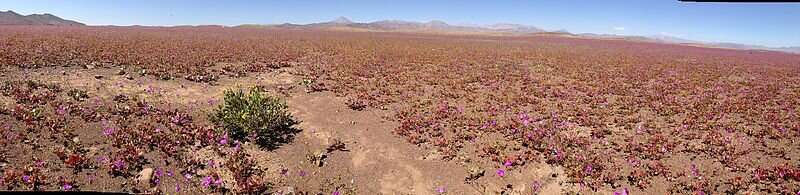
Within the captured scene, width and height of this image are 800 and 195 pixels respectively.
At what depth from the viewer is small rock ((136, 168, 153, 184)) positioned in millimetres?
8711

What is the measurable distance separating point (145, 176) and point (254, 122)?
301 centimetres

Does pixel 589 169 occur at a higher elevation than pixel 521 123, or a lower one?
lower

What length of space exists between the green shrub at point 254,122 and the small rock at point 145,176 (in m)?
2.51

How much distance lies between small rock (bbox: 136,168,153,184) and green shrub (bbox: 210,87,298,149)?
2513mm

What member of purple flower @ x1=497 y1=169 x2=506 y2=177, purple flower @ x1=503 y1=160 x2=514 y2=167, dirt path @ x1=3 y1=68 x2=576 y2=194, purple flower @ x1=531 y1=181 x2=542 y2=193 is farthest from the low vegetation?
purple flower @ x1=531 y1=181 x2=542 y2=193

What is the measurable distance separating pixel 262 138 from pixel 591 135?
8737 mm

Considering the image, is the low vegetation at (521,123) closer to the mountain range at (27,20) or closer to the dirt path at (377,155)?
the dirt path at (377,155)

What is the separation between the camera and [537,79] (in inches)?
931

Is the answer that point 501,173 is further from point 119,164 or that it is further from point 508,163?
point 119,164

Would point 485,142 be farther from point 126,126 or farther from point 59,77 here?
point 59,77

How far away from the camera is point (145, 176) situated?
8812mm

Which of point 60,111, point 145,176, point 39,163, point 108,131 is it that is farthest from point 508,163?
point 60,111

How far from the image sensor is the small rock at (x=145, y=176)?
8711 millimetres

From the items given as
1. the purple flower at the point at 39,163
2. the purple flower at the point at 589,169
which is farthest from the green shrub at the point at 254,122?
the purple flower at the point at 589,169
